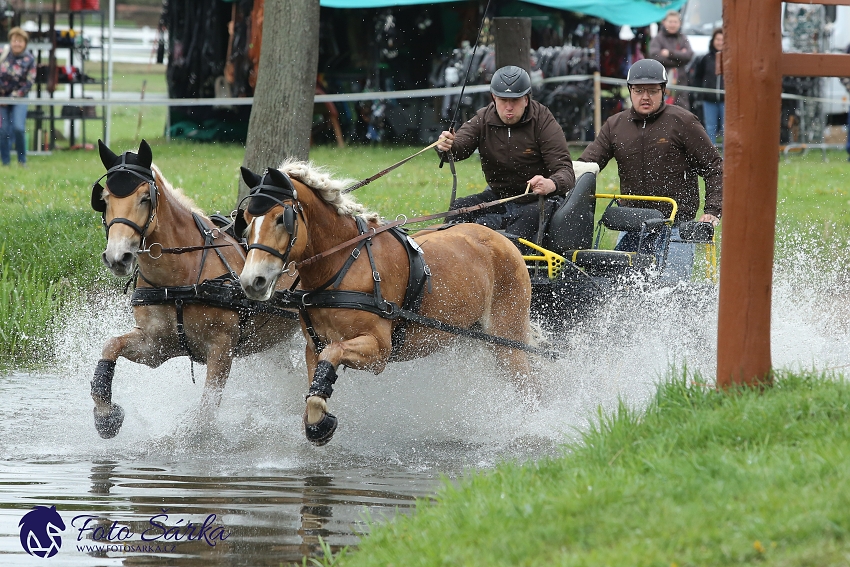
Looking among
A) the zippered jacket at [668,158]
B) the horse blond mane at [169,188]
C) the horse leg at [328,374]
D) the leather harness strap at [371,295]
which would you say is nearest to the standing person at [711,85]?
the zippered jacket at [668,158]

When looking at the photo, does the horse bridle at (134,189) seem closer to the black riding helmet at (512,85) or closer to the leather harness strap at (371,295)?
the leather harness strap at (371,295)

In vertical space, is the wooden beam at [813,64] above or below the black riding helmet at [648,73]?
below

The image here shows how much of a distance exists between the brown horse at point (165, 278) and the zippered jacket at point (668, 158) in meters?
2.99

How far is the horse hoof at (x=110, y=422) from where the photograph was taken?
5.86 meters

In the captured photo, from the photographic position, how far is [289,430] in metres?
6.37

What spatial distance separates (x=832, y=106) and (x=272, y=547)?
1581cm

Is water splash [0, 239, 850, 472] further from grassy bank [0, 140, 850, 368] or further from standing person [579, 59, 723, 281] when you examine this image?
standing person [579, 59, 723, 281]

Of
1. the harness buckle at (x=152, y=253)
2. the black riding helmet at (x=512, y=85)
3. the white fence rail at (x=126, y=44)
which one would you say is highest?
the white fence rail at (x=126, y=44)

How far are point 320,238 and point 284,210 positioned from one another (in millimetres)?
395

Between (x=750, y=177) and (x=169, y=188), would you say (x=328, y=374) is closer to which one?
(x=169, y=188)

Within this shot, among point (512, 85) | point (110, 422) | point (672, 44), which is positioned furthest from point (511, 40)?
point (672, 44)

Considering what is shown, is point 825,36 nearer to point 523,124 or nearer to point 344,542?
point 523,124

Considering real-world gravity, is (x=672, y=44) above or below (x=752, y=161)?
above

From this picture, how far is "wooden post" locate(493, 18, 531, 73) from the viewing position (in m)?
10.1
